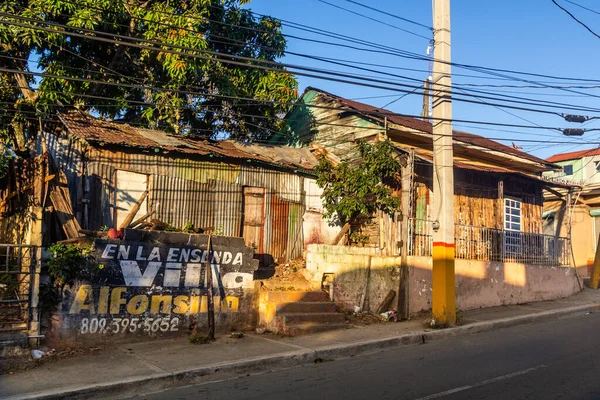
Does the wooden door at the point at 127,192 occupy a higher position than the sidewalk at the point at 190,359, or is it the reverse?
the wooden door at the point at 127,192

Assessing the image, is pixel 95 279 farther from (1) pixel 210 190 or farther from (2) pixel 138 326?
(1) pixel 210 190

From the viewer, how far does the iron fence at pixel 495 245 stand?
13.7 m

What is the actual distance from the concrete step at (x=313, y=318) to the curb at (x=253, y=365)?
1.42 meters

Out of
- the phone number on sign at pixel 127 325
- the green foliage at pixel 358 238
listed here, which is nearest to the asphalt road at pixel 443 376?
the phone number on sign at pixel 127 325

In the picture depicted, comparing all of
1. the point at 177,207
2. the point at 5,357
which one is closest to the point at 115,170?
→ the point at 177,207

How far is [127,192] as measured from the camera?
12258 mm

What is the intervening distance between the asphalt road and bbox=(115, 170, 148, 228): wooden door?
581 cm

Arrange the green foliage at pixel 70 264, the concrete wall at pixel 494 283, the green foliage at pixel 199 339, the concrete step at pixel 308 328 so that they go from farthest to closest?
the concrete wall at pixel 494 283 → the concrete step at pixel 308 328 → the green foliage at pixel 199 339 → the green foliage at pixel 70 264

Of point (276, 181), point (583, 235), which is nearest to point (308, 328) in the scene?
point (276, 181)

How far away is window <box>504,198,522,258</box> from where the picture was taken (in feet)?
52.7

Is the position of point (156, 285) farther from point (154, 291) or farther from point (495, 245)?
point (495, 245)

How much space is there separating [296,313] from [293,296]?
17.0 inches

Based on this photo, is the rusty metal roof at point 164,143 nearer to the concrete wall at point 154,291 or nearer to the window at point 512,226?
the concrete wall at point 154,291


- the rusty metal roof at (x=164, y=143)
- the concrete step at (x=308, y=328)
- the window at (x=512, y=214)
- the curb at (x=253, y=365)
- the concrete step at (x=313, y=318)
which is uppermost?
the rusty metal roof at (x=164, y=143)
